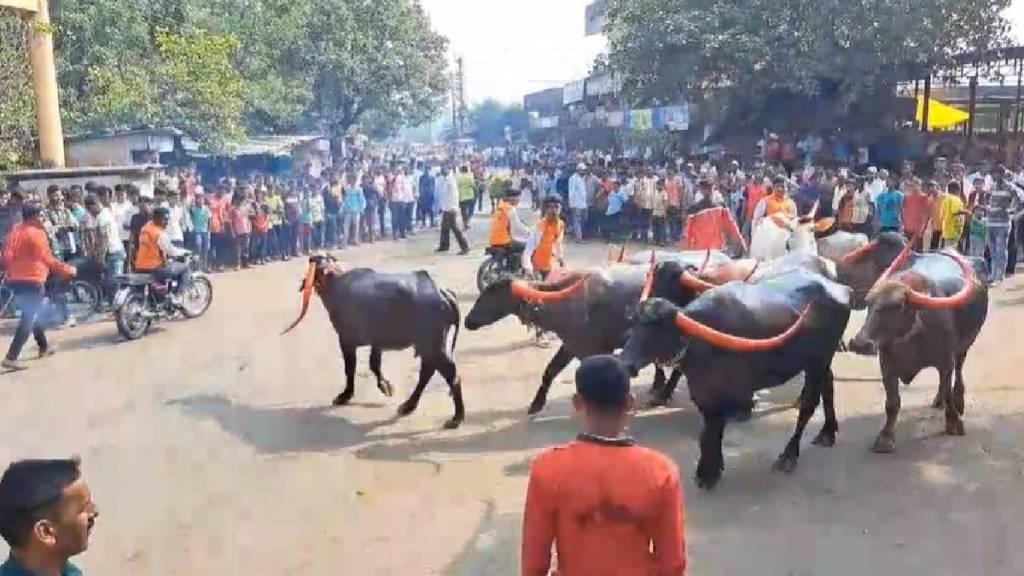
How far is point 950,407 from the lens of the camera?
24.8 ft

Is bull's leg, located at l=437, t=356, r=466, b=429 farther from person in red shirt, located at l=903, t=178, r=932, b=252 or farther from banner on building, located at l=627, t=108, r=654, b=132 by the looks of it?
banner on building, located at l=627, t=108, r=654, b=132

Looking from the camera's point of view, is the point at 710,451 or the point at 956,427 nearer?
the point at 710,451

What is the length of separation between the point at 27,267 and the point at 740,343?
7.52 meters

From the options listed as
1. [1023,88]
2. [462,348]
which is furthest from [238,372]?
[1023,88]

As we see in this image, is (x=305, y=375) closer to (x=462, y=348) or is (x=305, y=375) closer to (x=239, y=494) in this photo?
(x=462, y=348)

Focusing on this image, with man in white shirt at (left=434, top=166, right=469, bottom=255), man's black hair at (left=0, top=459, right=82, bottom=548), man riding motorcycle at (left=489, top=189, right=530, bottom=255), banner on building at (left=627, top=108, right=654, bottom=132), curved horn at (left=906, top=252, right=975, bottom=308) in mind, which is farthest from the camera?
banner on building at (left=627, top=108, right=654, bottom=132)

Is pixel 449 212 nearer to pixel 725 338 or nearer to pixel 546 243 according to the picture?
pixel 546 243

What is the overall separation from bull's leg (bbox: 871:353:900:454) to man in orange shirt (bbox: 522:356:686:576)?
183 inches

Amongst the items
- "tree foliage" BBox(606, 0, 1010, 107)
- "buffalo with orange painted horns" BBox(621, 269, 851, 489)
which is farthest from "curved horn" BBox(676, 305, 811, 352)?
"tree foliage" BBox(606, 0, 1010, 107)

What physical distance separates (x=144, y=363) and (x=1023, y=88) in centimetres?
2073

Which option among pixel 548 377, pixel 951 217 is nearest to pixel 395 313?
pixel 548 377

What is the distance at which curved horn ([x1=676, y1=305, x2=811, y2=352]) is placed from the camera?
609 cm

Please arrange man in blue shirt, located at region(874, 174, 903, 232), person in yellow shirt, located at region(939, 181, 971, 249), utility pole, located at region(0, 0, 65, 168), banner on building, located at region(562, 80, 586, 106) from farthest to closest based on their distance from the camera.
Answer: banner on building, located at region(562, 80, 586, 106)
utility pole, located at region(0, 0, 65, 168)
man in blue shirt, located at region(874, 174, 903, 232)
person in yellow shirt, located at region(939, 181, 971, 249)

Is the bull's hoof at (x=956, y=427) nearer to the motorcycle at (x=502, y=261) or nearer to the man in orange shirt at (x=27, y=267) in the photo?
the motorcycle at (x=502, y=261)
